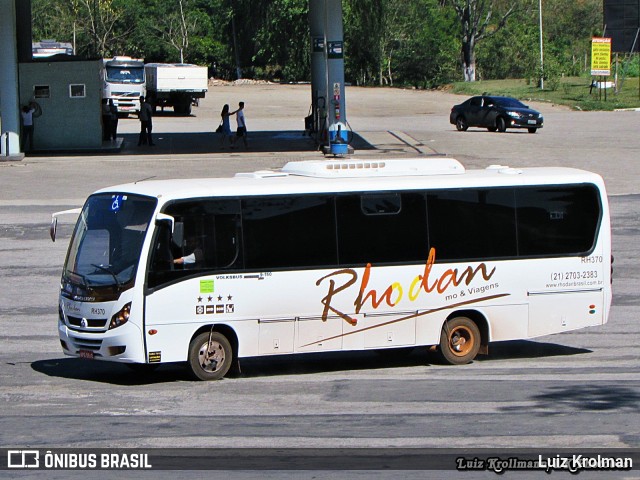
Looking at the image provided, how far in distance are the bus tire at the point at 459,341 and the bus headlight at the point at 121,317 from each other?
4170 millimetres

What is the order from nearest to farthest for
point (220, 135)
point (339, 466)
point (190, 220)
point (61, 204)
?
point (339, 466), point (190, 220), point (61, 204), point (220, 135)

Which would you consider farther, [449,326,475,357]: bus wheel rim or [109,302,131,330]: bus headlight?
[449,326,475,357]: bus wheel rim

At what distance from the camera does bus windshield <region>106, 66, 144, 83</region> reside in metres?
60.1

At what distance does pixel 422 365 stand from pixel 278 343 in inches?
92.0

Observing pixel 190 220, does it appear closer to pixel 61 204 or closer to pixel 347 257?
pixel 347 257

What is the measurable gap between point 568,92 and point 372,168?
206ft

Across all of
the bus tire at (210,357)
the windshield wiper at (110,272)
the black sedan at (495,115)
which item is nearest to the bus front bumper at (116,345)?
the windshield wiper at (110,272)

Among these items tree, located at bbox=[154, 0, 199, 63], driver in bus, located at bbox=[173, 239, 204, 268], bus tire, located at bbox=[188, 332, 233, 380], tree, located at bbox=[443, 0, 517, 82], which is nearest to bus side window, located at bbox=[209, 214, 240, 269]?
driver in bus, located at bbox=[173, 239, 204, 268]

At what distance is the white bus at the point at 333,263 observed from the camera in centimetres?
1276

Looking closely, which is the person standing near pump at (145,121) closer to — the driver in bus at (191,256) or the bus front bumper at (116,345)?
the driver in bus at (191,256)

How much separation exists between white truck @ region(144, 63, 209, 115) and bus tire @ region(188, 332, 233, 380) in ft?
163

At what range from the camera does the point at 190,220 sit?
1295 cm

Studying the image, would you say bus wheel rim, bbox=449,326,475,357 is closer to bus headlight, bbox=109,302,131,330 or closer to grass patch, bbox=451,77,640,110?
bus headlight, bbox=109,302,131,330

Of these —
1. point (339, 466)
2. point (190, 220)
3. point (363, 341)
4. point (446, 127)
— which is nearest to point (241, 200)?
point (190, 220)
